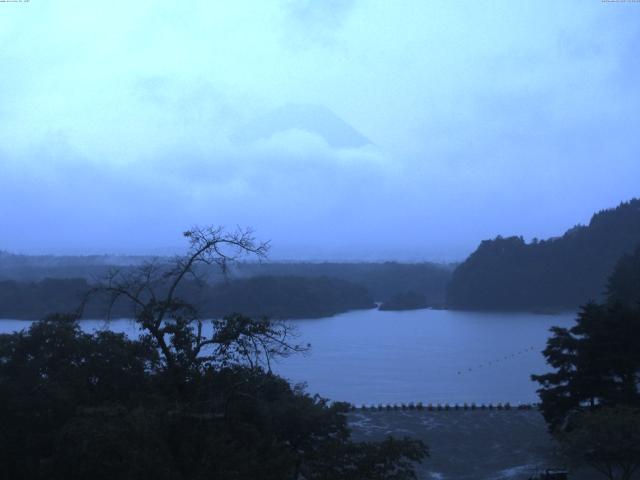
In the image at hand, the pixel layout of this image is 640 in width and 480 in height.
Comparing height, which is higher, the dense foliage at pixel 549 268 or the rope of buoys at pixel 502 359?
the dense foliage at pixel 549 268

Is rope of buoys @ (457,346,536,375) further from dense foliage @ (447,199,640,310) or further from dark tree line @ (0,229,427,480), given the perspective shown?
dark tree line @ (0,229,427,480)

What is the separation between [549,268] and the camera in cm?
3834

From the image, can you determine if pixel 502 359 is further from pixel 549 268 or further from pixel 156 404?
pixel 156 404

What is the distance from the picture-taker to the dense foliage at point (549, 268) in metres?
37.1

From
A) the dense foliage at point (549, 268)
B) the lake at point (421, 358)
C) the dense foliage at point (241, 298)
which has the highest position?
the dense foliage at point (549, 268)

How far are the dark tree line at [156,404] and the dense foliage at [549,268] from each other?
33.8 metres

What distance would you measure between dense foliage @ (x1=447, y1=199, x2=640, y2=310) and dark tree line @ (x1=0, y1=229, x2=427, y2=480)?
33821mm

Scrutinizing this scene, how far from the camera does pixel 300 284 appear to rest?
33.1 m

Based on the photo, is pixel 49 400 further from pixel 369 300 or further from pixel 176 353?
pixel 369 300

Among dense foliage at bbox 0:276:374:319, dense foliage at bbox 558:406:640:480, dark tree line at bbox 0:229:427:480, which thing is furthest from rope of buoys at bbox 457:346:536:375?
dark tree line at bbox 0:229:427:480

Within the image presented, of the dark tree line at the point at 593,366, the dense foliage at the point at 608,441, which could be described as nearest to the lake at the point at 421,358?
the dark tree line at the point at 593,366

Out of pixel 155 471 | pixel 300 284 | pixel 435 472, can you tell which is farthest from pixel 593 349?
pixel 300 284

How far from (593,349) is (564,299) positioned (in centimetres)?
2829

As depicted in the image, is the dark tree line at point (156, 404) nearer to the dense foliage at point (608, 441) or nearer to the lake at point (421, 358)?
the dense foliage at point (608, 441)
